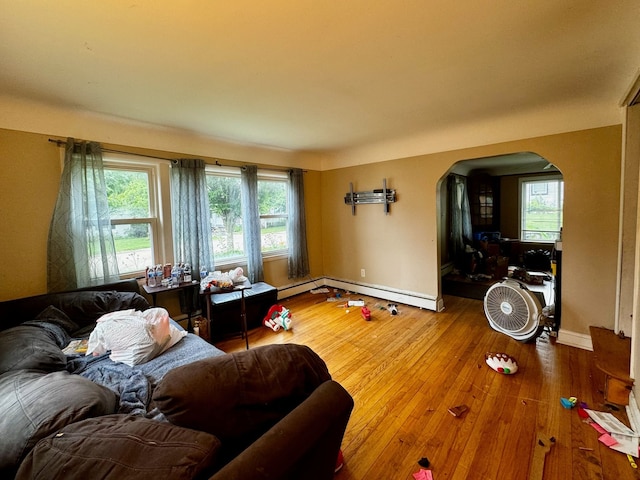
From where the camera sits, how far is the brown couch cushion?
817mm

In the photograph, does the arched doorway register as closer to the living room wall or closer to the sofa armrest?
the sofa armrest

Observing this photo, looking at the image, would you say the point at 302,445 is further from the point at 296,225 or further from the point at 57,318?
the point at 296,225

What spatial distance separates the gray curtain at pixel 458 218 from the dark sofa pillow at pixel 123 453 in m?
5.60

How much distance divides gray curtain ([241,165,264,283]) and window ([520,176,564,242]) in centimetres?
601

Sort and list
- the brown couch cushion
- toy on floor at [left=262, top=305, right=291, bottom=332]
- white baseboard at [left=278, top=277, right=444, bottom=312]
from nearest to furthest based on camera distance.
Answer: the brown couch cushion < toy on floor at [left=262, top=305, right=291, bottom=332] < white baseboard at [left=278, top=277, right=444, bottom=312]

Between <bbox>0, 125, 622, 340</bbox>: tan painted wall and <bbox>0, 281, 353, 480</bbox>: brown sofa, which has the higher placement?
<bbox>0, 125, 622, 340</bbox>: tan painted wall

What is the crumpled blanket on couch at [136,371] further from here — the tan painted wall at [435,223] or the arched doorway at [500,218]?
the arched doorway at [500,218]

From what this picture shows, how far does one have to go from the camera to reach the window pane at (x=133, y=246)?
2.89 m

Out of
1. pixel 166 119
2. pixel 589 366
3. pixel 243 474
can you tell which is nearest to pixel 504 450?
pixel 589 366

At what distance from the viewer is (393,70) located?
1.93 m

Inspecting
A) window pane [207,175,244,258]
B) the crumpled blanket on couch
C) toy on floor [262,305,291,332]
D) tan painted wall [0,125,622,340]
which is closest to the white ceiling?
tan painted wall [0,125,622,340]

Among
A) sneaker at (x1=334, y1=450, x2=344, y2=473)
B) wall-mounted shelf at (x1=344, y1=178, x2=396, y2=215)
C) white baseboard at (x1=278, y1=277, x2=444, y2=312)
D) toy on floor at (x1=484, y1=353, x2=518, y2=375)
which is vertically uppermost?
wall-mounted shelf at (x1=344, y1=178, x2=396, y2=215)

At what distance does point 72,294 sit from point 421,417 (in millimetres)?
2905

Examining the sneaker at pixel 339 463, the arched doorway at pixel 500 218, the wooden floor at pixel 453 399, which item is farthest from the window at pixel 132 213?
the arched doorway at pixel 500 218
